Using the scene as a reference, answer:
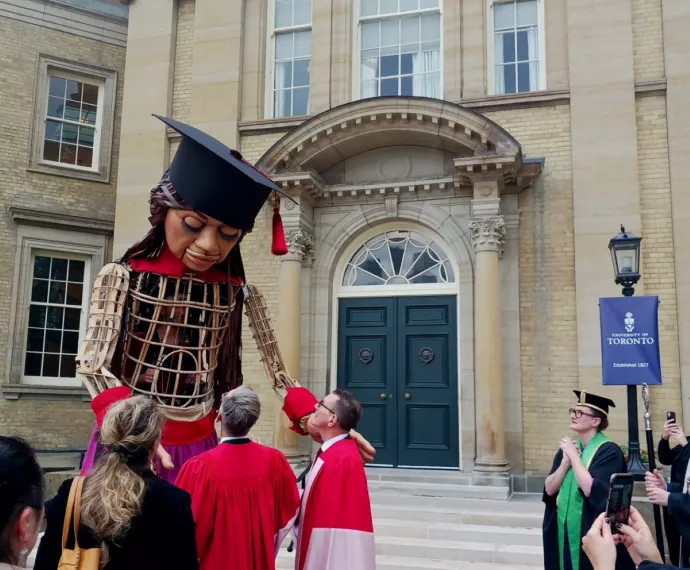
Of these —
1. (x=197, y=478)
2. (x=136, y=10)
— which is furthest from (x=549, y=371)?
(x=136, y=10)

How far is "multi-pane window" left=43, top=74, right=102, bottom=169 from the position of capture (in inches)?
558

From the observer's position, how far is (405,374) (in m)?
10.8

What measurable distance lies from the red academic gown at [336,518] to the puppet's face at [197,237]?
1.40 metres

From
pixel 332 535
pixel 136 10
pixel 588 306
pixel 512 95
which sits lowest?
pixel 332 535

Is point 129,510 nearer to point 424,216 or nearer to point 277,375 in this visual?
point 277,375

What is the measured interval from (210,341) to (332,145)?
6915mm

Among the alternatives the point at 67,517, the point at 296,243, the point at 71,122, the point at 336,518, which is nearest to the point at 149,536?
the point at 67,517

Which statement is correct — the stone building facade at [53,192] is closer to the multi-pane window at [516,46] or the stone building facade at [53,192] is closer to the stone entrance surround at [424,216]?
the stone entrance surround at [424,216]

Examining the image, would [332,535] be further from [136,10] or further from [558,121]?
[136,10]

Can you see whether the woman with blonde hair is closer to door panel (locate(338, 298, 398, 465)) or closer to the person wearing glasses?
the person wearing glasses

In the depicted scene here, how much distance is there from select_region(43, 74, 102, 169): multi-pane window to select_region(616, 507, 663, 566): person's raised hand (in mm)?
13979

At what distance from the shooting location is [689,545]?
311 centimetres

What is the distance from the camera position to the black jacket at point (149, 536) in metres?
2.37

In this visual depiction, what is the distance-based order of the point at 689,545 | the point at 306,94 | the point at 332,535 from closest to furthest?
the point at 689,545 < the point at 332,535 < the point at 306,94
